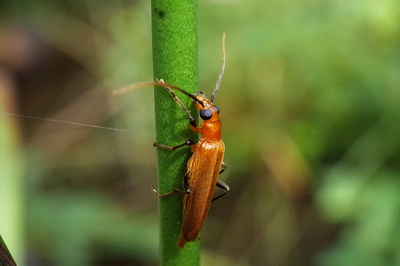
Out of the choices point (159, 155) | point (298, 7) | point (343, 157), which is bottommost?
Answer: point (343, 157)

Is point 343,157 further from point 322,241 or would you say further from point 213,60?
point 213,60

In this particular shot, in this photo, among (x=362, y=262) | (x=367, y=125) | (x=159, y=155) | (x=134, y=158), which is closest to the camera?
(x=159, y=155)

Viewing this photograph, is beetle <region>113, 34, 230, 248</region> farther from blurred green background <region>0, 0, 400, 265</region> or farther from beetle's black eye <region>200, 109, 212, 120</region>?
blurred green background <region>0, 0, 400, 265</region>

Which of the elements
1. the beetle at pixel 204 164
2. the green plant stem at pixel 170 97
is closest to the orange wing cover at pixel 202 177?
the beetle at pixel 204 164

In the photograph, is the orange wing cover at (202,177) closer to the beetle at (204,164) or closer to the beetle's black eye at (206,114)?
the beetle at (204,164)

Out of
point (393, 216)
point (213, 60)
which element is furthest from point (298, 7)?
point (393, 216)
